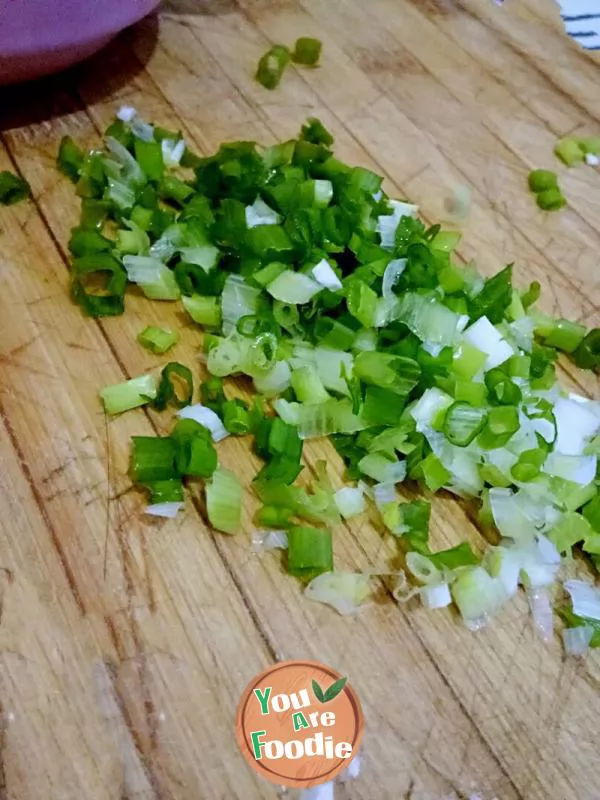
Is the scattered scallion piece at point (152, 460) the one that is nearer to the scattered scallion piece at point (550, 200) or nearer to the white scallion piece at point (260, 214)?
the white scallion piece at point (260, 214)

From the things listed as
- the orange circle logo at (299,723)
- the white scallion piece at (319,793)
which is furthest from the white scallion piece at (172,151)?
the white scallion piece at (319,793)

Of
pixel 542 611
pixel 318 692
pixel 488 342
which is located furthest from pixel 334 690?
pixel 488 342

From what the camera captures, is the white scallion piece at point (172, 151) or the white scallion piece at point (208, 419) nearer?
the white scallion piece at point (208, 419)

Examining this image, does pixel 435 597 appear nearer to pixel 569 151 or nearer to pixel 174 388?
pixel 174 388

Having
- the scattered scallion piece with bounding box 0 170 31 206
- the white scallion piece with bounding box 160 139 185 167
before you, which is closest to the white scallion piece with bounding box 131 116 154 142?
the white scallion piece with bounding box 160 139 185 167

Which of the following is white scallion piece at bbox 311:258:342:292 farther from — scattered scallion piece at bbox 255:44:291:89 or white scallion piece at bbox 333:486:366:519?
scattered scallion piece at bbox 255:44:291:89

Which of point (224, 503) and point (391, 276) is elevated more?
point (391, 276)

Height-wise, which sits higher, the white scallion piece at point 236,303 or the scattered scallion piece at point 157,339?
the white scallion piece at point 236,303
